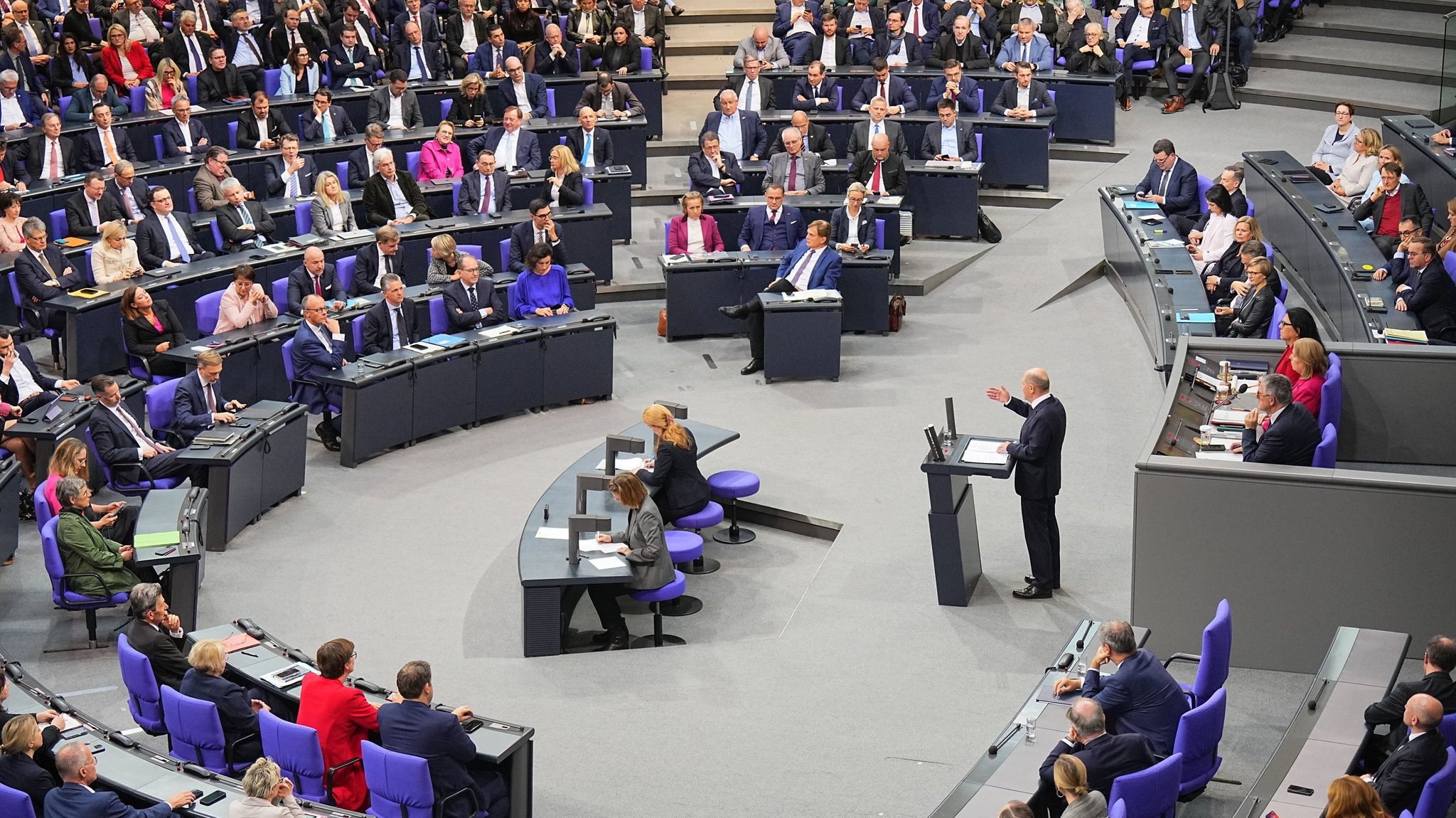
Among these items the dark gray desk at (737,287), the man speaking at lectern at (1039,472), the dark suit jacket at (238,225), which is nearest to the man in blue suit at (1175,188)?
the dark gray desk at (737,287)

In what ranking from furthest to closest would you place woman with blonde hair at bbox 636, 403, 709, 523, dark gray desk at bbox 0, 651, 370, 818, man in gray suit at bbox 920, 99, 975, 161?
man in gray suit at bbox 920, 99, 975, 161
woman with blonde hair at bbox 636, 403, 709, 523
dark gray desk at bbox 0, 651, 370, 818

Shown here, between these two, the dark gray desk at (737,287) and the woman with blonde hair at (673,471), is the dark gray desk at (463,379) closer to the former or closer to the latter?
the dark gray desk at (737,287)

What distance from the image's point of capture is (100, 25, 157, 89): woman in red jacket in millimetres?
17406

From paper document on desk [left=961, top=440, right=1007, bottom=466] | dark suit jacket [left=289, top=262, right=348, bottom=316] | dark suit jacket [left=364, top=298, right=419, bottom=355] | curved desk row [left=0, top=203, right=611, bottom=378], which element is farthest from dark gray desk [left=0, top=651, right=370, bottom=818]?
dark suit jacket [left=289, top=262, right=348, bottom=316]

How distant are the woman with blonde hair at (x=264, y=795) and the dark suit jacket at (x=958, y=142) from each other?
482 inches

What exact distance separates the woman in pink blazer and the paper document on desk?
27.6ft

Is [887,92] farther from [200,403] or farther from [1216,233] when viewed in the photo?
[200,403]

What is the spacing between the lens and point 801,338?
13883mm

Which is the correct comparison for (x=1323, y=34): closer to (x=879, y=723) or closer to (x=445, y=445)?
(x=445, y=445)

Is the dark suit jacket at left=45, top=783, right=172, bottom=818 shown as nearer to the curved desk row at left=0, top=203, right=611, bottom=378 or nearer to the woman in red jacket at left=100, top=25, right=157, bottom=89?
the curved desk row at left=0, top=203, right=611, bottom=378

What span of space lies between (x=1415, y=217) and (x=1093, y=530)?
4890mm

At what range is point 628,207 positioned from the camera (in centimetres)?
1683

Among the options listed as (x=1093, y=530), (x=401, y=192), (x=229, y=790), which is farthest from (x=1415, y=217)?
(x=229, y=790)

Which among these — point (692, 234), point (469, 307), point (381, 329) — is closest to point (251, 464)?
point (381, 329)
